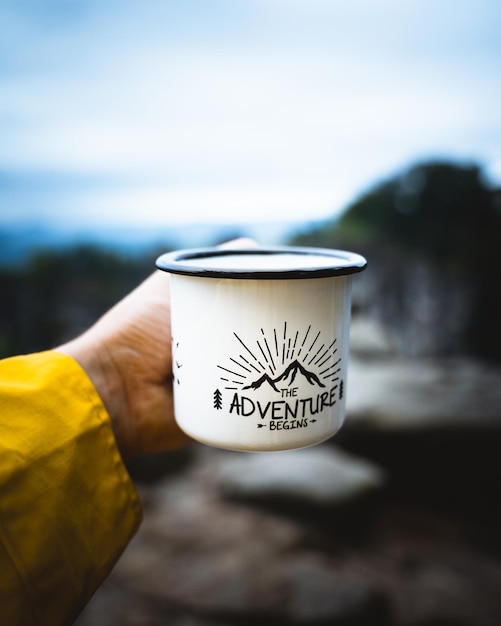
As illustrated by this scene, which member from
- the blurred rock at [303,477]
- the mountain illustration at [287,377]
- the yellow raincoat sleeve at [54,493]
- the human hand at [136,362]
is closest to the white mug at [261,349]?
the mountain illustration at [287,377]

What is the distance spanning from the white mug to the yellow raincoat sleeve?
14 cm

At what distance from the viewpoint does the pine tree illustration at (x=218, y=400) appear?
679 mm

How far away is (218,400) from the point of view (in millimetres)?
681

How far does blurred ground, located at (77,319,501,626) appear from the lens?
184 centimetres

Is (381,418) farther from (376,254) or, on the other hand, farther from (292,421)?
(292,421)

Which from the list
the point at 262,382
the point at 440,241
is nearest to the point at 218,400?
the point at 262,382

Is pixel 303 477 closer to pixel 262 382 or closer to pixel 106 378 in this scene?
pixel 106 378

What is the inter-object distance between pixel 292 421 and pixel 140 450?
0.42 metres

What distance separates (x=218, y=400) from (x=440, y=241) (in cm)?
235

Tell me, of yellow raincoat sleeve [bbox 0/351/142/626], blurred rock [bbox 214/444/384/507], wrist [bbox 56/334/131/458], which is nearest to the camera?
yellow raincoat sleeve [bbox 0/351/142/626]

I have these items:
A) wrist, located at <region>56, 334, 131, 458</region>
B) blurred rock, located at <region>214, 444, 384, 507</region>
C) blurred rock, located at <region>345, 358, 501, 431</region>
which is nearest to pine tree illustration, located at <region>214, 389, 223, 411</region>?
wrist, located at <region>56, 334, 131, 458</region>

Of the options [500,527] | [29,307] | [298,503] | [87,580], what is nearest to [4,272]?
[29,307]

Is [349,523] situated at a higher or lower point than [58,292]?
lower

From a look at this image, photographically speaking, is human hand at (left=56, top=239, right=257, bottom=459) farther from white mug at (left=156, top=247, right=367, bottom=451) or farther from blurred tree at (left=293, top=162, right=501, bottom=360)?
blurred tree at (left=293, top=162, right=501, bottom=360)
